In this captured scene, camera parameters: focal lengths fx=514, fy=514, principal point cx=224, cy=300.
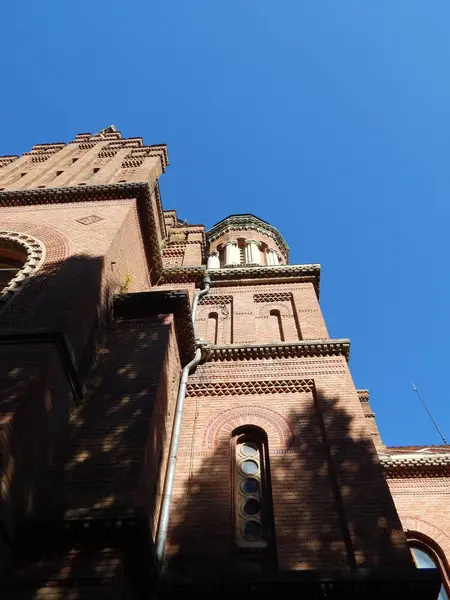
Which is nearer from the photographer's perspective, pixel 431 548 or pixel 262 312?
pixel 431 548

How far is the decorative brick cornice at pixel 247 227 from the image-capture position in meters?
20.8

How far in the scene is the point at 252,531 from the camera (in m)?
6.69

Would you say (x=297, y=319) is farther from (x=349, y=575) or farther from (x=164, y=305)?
(x=349, y=575)

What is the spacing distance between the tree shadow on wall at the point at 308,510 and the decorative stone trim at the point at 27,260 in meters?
3.67

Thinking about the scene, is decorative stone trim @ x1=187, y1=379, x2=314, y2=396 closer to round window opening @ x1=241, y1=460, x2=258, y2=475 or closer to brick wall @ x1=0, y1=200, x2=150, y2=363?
round window opening @ x1=241, y1=460, x2=258, y2=475

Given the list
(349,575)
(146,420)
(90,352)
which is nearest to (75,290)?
(90,352)

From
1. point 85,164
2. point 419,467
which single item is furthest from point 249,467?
point 85,164

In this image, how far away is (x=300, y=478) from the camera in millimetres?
7051

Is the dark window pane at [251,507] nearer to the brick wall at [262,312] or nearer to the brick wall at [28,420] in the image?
the brick wall at [28,420]

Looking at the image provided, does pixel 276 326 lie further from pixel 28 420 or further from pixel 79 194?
pixel 28 420

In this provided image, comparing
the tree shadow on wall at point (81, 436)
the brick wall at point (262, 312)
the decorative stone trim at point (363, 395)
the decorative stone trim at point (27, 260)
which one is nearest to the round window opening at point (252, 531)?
the tree shadow on wall at point (81, 436)

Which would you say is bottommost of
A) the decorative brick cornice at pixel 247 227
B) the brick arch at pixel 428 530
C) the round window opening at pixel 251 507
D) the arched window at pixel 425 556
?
the round window opening at pixel 251 507

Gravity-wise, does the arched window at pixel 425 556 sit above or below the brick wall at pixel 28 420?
above

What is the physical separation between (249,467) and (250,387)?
163 cm
